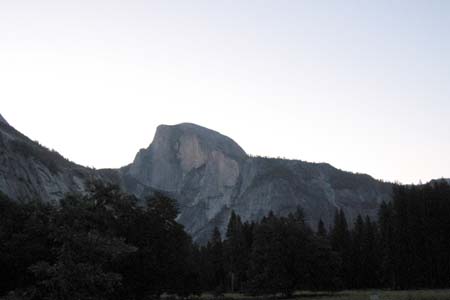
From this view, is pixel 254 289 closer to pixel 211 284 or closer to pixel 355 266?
pixel 355 266

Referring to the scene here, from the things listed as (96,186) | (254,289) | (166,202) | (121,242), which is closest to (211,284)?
(254,289)

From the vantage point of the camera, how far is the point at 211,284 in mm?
102438

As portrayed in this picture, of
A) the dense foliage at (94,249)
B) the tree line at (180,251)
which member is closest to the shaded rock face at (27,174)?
the tree line at (180,251)

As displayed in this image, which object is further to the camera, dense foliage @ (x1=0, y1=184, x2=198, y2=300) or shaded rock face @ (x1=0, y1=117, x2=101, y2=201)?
shaded rock face @ (x1=0, y1=117, x2=101, y2=201)

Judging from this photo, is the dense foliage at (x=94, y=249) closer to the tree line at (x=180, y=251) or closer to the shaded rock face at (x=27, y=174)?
the tree line at (x=180, y=251)

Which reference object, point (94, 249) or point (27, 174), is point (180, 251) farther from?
point (27, 174)

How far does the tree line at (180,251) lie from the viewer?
26.4 meters

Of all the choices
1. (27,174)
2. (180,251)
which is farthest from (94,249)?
(27,174)

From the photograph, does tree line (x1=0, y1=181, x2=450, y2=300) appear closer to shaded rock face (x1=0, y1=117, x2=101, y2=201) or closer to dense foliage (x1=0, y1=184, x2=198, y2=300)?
dense foliage (x1=0, y1=184, x2=198, y2=300)

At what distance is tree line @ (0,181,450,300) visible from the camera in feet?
86.6

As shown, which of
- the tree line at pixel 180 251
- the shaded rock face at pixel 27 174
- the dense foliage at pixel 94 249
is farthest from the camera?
the shaded rock face at pixel 27 174

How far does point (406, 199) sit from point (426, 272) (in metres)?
11.1

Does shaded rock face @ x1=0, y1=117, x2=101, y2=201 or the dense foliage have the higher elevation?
shaded rock face @ x1=0, y1=117, x2=101, y2=201

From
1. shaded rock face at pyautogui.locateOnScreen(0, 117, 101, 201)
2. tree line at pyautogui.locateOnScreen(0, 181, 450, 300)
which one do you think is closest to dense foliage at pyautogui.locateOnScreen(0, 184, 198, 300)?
tree line at pyautogui.locateOnScreen(0, 181, 450, 300)
